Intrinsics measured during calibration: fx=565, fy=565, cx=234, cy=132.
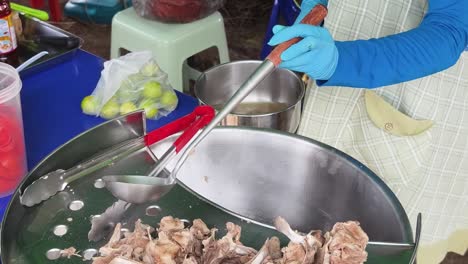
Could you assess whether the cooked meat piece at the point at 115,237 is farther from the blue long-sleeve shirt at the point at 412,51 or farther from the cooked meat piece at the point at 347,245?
the blue long-sleeve shirt at the point at 412,51

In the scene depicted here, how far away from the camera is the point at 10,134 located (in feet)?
3.82

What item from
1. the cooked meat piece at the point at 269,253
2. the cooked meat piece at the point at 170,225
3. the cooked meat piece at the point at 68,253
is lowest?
the cooked meat piece at the point at 68,253

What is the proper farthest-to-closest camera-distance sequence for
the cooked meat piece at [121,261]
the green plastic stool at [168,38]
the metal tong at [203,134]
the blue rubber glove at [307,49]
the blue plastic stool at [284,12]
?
the blue plastic stool at [284,12] < the green plastic stool at [168,38] < the blue rubber glove at [307,49] < the metal tong at [203,134] < the cooked meat piece at [121,261]

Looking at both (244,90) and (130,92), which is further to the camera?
(130,92)

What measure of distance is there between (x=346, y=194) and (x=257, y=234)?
221 mm

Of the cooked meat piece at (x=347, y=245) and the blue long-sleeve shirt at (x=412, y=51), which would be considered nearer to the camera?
the cooked meat piece at (x=347, y=245)

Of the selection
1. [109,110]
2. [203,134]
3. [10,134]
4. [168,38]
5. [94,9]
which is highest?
[203,134]

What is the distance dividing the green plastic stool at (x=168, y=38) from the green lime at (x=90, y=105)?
2.75 feet

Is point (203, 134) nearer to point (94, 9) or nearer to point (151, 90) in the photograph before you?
point (151, 90)

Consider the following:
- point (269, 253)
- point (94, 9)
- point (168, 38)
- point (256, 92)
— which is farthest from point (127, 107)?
point (94, 9)

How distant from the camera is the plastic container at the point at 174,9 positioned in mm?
2344

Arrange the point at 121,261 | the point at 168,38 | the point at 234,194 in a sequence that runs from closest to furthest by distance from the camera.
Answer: the point at 121,261, the point at 234,194, the point at 168,38

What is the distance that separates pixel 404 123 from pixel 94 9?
273 centimetres

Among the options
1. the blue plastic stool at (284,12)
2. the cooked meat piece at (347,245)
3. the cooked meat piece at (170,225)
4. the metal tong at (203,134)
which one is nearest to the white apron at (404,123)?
the metal tong at (203,134)
